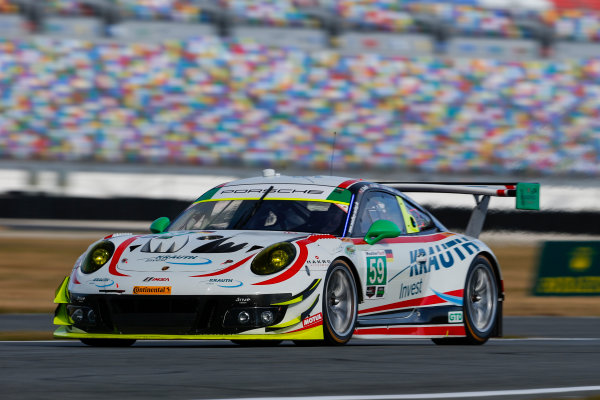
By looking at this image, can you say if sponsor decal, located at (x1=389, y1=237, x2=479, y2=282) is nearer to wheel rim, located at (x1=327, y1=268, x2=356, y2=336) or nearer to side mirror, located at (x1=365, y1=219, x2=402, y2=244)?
side mirror, located at (x1=365, y1=219, x2=402, y2=244)

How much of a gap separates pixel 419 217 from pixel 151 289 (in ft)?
8.63

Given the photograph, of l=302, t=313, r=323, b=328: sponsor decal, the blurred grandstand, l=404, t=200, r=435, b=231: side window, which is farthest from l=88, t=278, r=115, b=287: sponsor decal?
the blurred grandstand

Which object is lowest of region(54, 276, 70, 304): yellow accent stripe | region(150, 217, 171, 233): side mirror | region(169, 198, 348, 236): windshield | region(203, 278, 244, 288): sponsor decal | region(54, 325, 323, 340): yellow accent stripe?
region(54, 325, 323, 340): yellow accent stripe

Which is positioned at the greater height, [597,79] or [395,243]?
[597,79]

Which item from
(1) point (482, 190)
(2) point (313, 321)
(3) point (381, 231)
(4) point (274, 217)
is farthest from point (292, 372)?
(1) point (482, 190)

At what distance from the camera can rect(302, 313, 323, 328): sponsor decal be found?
639 centimetres

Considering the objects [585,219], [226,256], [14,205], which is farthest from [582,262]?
[14,205]

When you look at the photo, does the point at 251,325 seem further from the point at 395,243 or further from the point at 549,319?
the point at 549,319

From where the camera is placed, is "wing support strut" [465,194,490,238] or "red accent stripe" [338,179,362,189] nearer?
"red accent stripe" [338,179,362,189]

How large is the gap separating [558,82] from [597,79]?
3.76 ft

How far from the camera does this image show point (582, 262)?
51.1 ft

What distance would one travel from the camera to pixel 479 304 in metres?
8.26

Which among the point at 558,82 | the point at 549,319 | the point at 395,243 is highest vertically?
the point at 558,82

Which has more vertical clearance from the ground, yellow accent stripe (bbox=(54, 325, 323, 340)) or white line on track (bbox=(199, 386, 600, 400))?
white line on track (bbox=(199, 386, 600, 400))
